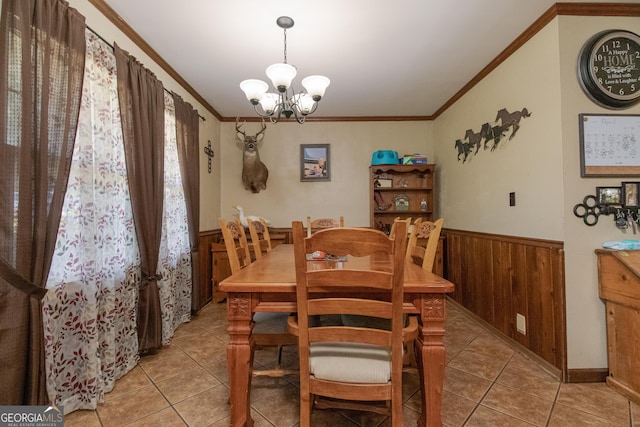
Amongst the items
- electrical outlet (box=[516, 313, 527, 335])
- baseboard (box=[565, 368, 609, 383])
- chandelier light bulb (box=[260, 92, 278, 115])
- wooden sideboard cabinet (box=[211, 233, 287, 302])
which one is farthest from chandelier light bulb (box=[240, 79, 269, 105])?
baseboard (box=[565, 368, 609, 383])

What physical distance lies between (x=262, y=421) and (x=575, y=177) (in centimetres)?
248

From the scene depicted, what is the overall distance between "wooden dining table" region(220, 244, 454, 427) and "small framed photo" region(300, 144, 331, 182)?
111 inches

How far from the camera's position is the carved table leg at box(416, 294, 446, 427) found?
3.73 feet

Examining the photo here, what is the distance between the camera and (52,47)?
135cm

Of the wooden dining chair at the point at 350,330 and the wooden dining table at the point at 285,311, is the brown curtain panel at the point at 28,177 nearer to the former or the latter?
the wooden dining table at the point at 285,311

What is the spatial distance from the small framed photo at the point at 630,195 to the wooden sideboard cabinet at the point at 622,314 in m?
0.34

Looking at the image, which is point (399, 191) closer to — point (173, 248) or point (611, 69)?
point (611, 69)

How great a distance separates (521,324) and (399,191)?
223 centimetres

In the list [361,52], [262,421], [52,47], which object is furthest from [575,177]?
[52,47]

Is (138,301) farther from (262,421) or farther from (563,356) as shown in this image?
(563,356)

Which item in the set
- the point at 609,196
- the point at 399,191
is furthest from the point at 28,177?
the point at 399,191

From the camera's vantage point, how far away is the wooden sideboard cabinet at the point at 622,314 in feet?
5.08

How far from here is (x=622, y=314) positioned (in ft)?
5.36

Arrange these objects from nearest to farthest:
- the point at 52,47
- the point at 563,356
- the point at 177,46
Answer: the point at 52,47 → the point at 563,356 → the point at 177,46
